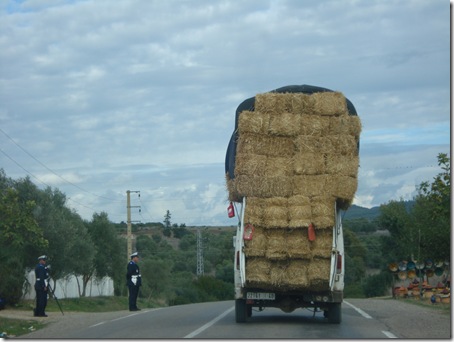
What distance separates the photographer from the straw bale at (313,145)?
16.4m

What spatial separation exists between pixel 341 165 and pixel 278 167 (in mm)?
1260

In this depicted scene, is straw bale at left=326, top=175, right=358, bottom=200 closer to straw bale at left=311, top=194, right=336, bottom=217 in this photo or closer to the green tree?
straw bale at left=311, top=194, right=336, bottom=217

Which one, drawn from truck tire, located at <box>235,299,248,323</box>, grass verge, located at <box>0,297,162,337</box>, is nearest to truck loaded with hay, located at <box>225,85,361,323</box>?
truck tire, located at <box>235,299,248,323</box>

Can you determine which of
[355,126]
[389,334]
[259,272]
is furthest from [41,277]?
[389,334]

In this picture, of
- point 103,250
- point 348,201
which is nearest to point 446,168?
point 348,201

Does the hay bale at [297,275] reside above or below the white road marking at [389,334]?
above

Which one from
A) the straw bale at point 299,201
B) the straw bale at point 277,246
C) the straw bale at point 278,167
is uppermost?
the straw bale at point 278,167

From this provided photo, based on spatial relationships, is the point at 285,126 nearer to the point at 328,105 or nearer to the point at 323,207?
the point at 328,105

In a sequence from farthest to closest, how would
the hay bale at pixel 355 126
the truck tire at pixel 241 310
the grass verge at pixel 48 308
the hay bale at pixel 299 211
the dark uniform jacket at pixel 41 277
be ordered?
the dark uniform jacket at pixel 41 277 < the grass verge at pixel 48 308 < the truck tire at pixel 241 310 < the hay bale at pixel 355 126 < the hay bale at pixel 299 211

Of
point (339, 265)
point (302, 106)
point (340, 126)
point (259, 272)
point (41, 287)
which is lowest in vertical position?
point (41, 287)

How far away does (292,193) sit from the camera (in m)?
16.3

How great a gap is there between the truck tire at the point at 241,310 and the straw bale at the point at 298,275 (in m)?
1.68

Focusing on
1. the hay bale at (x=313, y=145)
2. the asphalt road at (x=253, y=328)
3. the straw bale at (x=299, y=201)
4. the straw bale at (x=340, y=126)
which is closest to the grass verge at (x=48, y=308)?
the asphalt road at (x=253, y=328)

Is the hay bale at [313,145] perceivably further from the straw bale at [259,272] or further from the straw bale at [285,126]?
the straw bale at [259,272]
